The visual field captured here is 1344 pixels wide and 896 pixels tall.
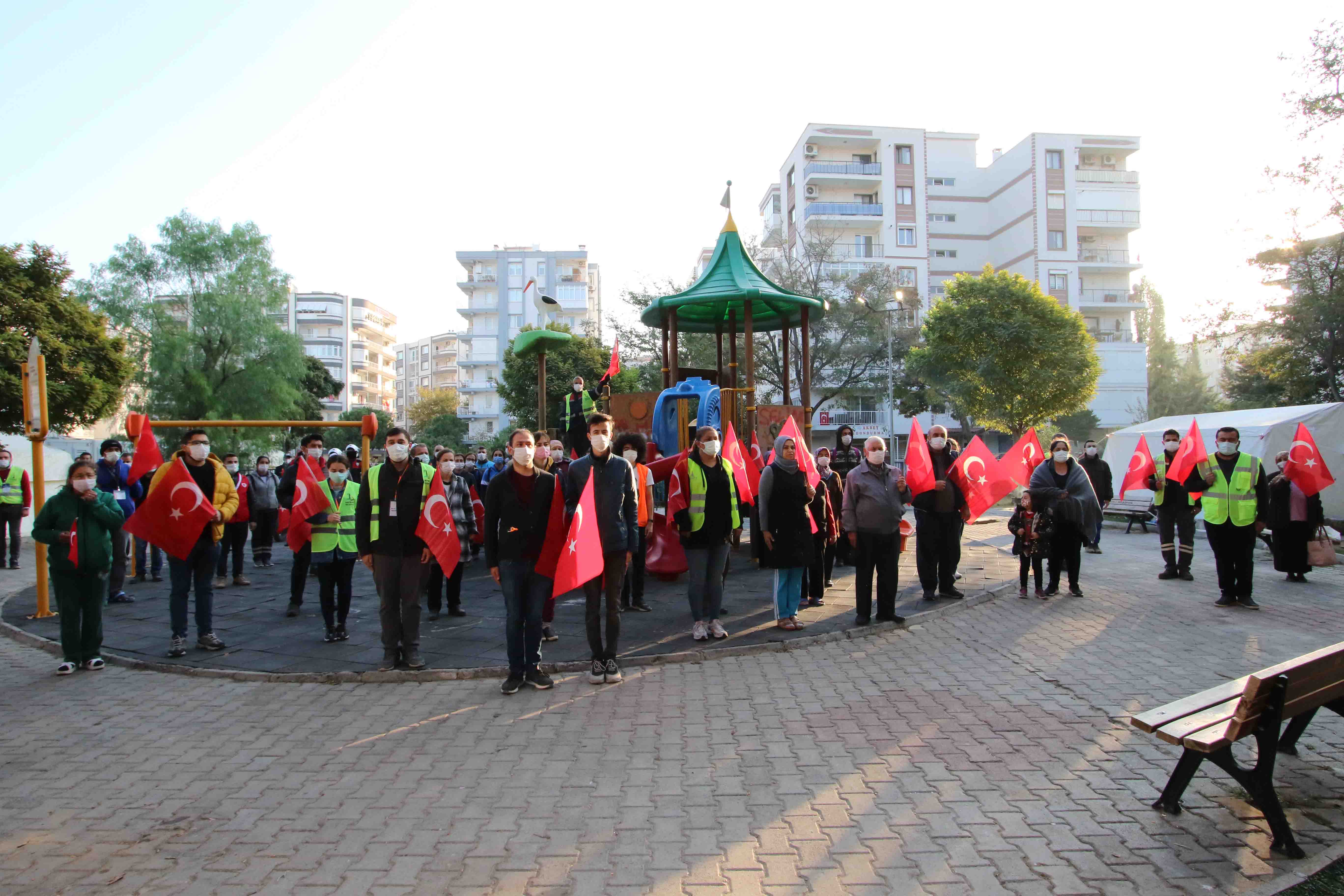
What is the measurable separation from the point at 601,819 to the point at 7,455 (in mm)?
13971

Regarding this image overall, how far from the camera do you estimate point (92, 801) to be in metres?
4.30

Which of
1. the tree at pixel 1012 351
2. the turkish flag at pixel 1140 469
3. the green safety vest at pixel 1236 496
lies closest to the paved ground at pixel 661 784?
the green safety vest at pixel 1236 496

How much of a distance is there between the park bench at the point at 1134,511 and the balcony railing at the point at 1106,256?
4204cm

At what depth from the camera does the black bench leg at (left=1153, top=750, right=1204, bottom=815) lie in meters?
3.82

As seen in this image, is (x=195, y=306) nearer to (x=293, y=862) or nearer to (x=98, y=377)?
(x=98, y=377)

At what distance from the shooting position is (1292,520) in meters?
10.5

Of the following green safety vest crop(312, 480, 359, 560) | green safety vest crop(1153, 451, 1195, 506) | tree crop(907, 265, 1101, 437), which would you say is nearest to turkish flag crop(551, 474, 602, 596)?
green safety vest crop(312, 480, 359, 560)

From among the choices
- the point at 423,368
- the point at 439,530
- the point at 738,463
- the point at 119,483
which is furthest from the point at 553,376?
the point at 423,368

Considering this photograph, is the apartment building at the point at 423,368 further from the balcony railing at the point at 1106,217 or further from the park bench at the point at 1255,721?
the park bench at the point at 1255,721

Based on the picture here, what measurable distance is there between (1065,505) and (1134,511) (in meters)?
12.1

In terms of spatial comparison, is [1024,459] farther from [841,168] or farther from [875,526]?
[841,168]

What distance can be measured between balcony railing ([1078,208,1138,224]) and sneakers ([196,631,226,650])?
2385 inches

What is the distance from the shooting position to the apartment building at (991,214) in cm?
5431

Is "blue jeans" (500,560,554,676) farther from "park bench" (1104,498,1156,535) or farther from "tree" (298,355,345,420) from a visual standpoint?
"tree" (298,355,345,420)
